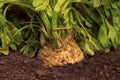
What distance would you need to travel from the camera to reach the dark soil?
2.02m

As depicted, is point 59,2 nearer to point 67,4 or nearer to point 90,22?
point 67,4

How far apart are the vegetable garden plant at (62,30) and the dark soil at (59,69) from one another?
62 millimetres

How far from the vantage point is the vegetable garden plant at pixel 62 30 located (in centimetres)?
214

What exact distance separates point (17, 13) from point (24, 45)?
33 centimetres

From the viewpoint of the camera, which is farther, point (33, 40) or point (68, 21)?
point (33, 40)

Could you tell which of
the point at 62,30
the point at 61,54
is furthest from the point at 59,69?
the point at 62,30

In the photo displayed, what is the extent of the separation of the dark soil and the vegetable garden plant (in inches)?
2.5

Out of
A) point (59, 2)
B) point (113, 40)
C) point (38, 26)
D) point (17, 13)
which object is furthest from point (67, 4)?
point (17, 13)

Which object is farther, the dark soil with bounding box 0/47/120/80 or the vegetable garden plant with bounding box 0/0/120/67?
the vegetable garden plant with bounding box 0/0/120/67

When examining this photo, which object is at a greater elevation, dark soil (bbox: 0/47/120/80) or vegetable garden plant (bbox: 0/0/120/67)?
vegetable garden plant (bbox: 0/0/120/67)

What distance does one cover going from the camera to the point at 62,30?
2.18 meters

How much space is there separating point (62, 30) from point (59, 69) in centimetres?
24

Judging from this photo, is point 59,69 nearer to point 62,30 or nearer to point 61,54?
point 61,54

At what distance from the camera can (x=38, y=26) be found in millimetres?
2230
